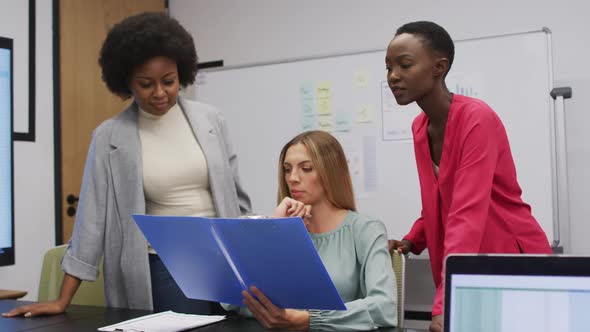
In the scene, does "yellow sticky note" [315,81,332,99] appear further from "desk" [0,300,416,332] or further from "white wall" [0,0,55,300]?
"desk" [0,300,416,332]

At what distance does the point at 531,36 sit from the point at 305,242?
1.99 metres

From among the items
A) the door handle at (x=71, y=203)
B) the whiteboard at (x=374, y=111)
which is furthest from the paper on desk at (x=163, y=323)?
the door handle at (x=71, y=203)

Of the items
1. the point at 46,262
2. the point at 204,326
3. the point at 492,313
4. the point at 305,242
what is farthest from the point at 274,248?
the point at 46,262

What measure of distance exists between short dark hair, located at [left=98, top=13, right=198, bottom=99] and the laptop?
1127mm

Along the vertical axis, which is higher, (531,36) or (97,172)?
(531,36)

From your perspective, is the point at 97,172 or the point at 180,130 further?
the point at 180,130

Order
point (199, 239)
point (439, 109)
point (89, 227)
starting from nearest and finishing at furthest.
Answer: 1. point (199, 239)
2. point (439, 109)
3. point (89, 227)

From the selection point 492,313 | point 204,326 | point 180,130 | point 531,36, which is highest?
point 531,36

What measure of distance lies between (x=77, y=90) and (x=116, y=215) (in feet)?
5.98

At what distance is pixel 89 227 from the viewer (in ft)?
5.04

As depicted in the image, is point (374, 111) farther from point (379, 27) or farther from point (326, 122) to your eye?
point (379, 27)

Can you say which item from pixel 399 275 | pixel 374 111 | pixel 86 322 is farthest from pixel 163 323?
pixel 374 111

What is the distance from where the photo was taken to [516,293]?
2.05ft

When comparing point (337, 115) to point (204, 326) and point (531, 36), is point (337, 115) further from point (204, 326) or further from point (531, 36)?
point (204, 326)
